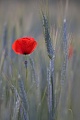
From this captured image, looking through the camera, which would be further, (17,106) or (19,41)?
(19,41)

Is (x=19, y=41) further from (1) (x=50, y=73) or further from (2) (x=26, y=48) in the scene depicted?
(1) (x=50, y=73)

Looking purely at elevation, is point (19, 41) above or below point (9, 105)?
above

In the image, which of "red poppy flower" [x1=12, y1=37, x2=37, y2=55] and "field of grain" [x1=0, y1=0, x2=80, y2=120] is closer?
"field of grain" [x1=0, y1=0, x2=80, y2=120]

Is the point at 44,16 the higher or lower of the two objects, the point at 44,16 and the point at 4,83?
the higher

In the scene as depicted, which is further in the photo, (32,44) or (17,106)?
(32,44)

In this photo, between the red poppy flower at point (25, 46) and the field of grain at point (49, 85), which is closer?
the field of grain at point (49, 85)

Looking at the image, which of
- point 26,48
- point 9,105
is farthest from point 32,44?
point 9,105

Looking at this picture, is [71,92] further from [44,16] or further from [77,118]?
[44,16]

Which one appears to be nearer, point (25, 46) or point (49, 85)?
point (49, 85)

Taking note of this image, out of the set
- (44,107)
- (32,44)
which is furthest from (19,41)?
(44,107)
